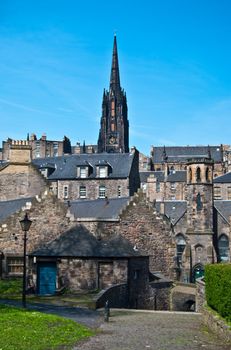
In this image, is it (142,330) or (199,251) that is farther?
(199,251)

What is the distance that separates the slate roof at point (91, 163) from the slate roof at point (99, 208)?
22510 mm

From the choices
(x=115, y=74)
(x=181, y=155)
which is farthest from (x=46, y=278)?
(x=115, y=74)

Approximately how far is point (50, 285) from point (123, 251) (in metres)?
3.97

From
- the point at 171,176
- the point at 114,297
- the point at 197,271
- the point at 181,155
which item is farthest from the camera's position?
the point at 181,155

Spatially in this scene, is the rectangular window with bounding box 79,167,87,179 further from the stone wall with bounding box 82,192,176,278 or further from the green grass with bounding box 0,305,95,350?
the green grass with bounding box 0,305,95,350

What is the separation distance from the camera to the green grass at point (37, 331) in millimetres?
13039

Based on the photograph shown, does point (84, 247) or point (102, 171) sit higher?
point (102, 171)

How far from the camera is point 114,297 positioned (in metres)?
23.7

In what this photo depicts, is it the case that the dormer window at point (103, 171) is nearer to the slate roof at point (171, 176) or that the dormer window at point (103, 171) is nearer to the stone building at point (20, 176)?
the stone building at point (20, 176)

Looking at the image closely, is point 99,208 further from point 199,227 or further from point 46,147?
point 46,147

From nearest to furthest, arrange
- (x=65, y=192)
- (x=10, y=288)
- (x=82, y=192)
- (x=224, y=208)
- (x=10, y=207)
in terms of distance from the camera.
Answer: (x=10, y=288), (x=10, y=207), (x=224, y=208), (x=82, y=192), (x=65, y=192)

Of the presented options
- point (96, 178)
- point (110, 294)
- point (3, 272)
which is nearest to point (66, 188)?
point (96, 178)

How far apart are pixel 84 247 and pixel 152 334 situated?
37.0ft

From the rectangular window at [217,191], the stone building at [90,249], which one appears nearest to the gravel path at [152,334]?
the stone building at [90,249]
